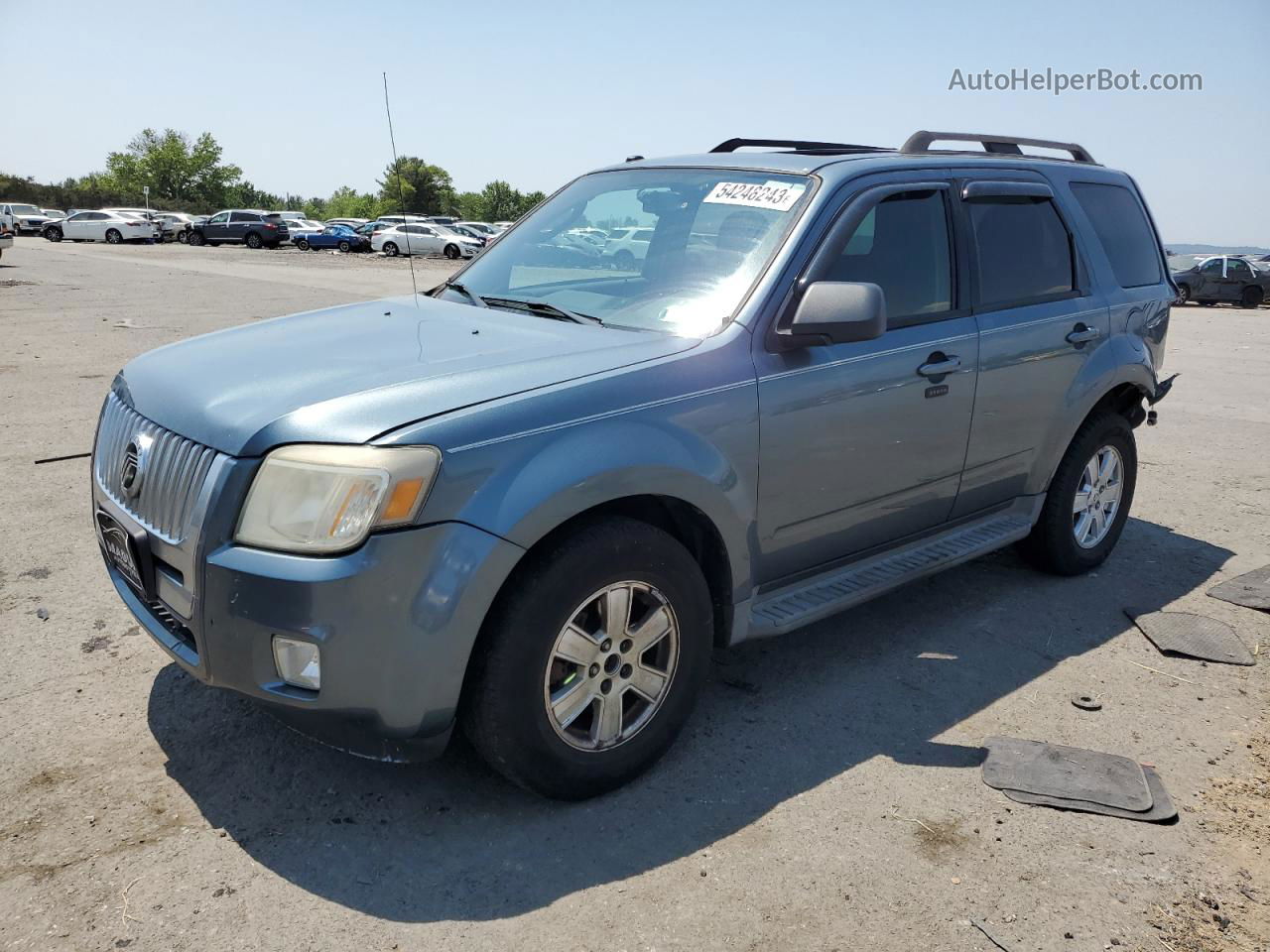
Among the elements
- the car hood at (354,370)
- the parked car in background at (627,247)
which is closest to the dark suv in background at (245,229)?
the car hood at (354,370)

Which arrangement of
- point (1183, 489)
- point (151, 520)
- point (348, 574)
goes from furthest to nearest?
point (1183, 489)
point (151, 520)
point (348, 574)

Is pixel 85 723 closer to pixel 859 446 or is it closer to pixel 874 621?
pixel 859 446

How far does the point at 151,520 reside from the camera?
298 cm

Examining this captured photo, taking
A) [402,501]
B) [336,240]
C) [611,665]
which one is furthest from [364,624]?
[336,240]

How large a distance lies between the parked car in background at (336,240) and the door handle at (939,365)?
44674 mm

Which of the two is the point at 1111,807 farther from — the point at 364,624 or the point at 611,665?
the point at 364,624

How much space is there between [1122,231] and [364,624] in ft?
14.6

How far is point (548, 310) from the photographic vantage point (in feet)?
12.4

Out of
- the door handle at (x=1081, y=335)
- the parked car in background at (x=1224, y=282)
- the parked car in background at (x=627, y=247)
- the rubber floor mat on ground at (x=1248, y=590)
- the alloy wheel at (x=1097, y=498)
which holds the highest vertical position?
the parked car in background at (x=627, y=247)

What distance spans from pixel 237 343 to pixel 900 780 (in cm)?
267

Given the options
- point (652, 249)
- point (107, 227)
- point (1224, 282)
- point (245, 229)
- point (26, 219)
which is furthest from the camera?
point (26, 219)

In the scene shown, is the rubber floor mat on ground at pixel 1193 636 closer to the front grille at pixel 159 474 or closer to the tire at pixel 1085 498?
the tire at pixel 1085 498

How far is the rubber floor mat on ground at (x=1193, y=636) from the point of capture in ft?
14.4

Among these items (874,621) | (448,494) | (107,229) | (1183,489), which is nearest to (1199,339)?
(1183,489)
